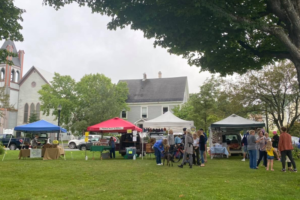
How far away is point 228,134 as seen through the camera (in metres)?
20.3

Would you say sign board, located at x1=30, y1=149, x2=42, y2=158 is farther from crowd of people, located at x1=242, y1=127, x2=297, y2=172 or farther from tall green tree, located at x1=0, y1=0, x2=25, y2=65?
crowd of people, located at x1=242, y1=127, x2=297, y2=172

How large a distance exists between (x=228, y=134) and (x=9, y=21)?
605 inches

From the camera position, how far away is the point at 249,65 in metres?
14.5

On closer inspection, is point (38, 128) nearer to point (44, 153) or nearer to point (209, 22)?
point (44, 153)

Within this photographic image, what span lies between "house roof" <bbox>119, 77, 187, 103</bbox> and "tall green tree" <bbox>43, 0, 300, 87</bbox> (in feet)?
115

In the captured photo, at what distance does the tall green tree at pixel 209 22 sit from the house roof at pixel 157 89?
3502cm

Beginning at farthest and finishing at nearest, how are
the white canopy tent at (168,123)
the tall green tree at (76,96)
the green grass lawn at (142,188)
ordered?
the tall green tree at (76,96)
the white canopy tent at (168,123)
the green grass lawn at (142,188)

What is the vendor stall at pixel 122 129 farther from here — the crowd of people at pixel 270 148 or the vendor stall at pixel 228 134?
the crowd of people at pixel 270 148

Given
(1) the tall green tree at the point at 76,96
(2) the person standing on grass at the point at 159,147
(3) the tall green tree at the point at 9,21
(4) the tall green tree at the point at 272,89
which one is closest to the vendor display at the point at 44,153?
(3) the tall green tree at the point at 9,21

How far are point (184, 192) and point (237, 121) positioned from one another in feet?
44.4

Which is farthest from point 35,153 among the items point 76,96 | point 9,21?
point 76,96

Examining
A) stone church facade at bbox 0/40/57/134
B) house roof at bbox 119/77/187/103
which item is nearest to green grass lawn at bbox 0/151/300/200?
house roof at bbox 119/77/187/103

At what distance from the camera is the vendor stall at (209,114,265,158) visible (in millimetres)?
18266

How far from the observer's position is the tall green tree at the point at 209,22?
31.1 ft
